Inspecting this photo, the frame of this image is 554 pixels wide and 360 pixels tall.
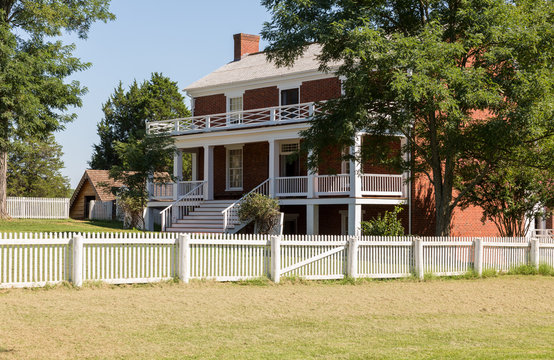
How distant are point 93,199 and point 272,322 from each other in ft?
132

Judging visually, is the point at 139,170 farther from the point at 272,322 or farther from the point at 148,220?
the point at 272,322

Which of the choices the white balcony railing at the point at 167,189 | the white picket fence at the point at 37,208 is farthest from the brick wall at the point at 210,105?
the white picket fence at the point at 37,208

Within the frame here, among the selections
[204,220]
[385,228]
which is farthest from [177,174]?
[385,228]

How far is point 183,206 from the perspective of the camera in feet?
102

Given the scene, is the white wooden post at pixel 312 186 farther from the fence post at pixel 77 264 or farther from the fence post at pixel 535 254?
the fence post at pixel 77 264

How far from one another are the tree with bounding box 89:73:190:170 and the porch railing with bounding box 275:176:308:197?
27.5 meters

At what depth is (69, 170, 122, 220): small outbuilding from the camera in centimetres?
4428

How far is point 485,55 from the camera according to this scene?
749 inches

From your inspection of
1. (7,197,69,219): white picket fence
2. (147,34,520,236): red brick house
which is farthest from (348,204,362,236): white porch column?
(7,197,69,219): white picket fence

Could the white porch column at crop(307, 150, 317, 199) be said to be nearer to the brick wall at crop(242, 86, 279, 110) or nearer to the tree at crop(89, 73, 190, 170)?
the brick wall at crop(242, 86, 279, 110)

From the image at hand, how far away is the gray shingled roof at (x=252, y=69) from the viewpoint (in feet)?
107

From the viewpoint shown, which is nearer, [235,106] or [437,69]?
[437,69]

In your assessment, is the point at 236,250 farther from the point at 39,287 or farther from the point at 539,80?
the point at 539,80

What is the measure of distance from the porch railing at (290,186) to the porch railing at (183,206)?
3812 mm
